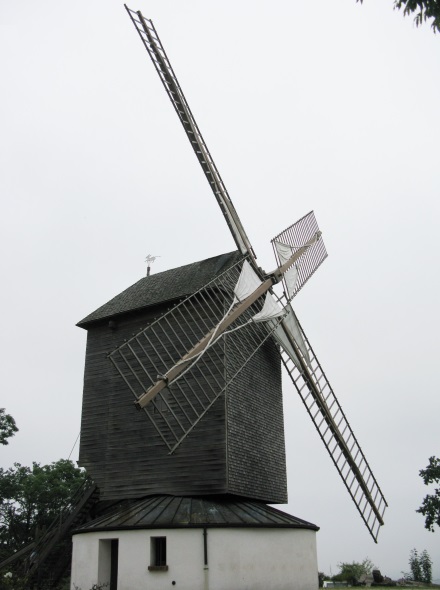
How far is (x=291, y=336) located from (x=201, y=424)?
5111 millimetres

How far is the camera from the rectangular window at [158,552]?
15367mm

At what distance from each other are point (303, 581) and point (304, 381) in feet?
21.3

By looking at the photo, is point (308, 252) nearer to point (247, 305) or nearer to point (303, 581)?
point (247, 305)

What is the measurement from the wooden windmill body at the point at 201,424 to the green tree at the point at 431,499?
222 inches

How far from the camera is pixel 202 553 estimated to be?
15.0 m

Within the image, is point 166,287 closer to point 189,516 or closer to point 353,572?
point 189,516

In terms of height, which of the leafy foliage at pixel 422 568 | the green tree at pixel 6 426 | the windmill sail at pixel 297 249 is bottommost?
the leafy foliage at pixel 422 568

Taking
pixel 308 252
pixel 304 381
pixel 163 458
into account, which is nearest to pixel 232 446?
pixel 163 458

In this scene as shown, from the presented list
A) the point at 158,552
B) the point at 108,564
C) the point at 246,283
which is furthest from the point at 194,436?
the point at 246,283

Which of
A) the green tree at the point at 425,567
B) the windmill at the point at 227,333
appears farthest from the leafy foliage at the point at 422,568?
the windmill at the point at 227,333

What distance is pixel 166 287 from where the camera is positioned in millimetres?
20906

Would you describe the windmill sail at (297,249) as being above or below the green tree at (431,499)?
above

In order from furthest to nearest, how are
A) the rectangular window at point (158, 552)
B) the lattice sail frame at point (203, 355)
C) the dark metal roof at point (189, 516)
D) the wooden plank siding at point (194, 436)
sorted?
the lattice sail frame at point (203, 355) → the wooden plank siding at point (194, 436) → the dark metal roof at point (189, 516) → the rectangular window at point (158, 552)

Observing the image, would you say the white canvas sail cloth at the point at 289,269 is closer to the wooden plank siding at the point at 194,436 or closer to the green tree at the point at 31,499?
the wooden plank siding at the point at 194,436
